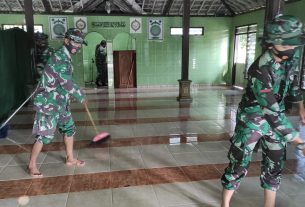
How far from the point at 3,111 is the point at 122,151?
3.00 meters

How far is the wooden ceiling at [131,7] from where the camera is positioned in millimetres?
10188

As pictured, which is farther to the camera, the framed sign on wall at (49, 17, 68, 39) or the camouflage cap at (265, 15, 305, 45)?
the framed sign on wall at (49, 17, 68, 39)

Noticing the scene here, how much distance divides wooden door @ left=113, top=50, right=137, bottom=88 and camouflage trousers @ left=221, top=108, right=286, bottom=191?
370 inches

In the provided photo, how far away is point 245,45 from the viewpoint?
1101 centimetres

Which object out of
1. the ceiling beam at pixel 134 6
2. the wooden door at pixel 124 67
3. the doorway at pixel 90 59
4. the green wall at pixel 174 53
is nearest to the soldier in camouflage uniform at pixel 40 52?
the green wall at pixel 174 53

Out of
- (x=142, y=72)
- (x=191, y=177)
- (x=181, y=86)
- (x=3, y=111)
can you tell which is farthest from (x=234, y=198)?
(x=142, y=72)

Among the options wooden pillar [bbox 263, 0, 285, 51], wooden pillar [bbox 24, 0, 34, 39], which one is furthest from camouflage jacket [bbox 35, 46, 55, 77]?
wooden pillar [bbox 263, 0, 285, 51]

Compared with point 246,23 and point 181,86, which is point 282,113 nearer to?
point 181,86

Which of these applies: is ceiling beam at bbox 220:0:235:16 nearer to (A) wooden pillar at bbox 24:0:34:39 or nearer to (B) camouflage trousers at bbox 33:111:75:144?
(A) wooden pillar at bbox 24:0:34:39

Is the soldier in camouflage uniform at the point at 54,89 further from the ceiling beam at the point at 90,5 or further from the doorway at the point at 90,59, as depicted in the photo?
the doorway at the point at 90,59

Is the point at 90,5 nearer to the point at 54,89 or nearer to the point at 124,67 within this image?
the point at 124,67

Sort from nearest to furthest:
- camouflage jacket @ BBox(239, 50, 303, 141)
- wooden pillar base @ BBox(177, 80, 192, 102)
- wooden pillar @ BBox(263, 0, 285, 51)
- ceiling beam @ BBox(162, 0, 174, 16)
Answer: camouflage jacket @ BBox(239, 50, 303, 141) → wooden pillar @ BBox(263, 0, 285, 51) → wooden pillar base @ BBox(177, 80, 192, 102) → ceiling beam @ BBox(162, 0, 174, 16)

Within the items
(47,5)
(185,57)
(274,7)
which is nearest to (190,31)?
→ (185,57)

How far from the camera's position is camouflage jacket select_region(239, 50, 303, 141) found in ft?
6.29
